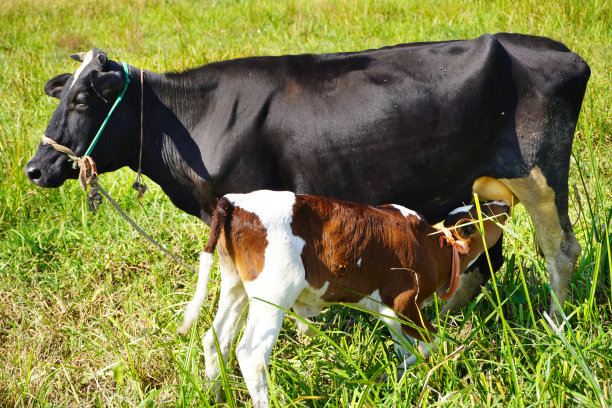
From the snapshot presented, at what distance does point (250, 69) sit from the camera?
3.53 metres

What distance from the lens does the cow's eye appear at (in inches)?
133

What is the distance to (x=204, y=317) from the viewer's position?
11.4 ft

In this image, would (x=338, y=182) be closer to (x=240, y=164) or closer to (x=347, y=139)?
(x=347, y=139)

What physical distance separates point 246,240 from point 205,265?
0.21m

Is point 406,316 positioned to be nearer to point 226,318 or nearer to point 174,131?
point 226,318

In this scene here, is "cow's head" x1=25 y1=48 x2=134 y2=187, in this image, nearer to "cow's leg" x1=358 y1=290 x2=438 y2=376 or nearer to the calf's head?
"cow's leg" x1=358 y1=290 x2=438 y2=376

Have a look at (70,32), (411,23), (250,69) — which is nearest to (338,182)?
(250,69)

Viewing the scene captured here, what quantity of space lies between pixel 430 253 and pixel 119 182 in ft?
9.97

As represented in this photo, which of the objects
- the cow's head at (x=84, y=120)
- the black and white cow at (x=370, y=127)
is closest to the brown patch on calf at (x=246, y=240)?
the black and white cow at (x=370, y=127)

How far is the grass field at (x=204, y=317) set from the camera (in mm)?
2688

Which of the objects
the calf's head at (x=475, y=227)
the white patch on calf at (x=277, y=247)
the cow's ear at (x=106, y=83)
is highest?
the cow's ear at (x=106, y=83)

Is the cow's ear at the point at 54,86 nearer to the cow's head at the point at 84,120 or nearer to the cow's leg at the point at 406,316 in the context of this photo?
the cow's head at the point at 84,120

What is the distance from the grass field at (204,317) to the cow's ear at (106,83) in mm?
1196

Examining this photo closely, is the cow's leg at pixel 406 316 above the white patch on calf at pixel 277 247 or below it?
below
